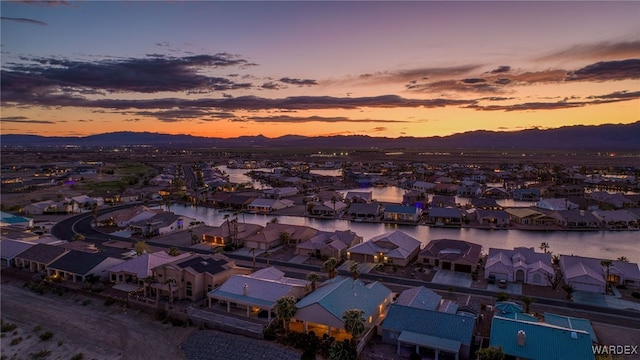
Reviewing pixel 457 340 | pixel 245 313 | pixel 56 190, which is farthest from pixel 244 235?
pixel 56 190

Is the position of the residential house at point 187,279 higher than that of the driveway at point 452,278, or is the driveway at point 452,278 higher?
the residential house at point 187,279

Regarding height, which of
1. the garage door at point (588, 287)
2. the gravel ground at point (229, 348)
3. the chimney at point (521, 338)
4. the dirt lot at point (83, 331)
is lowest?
the dirt lot at point (83, 331)

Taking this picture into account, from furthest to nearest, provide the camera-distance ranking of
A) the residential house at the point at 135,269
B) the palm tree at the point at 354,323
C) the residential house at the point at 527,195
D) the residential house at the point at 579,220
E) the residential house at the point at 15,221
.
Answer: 1. the residential house at the point at 527,195
2. the residential house at the point at 579,220
3. the residential house at the point at 15,221
4. the residential house at the point at 135,269
5. the palm tree at the point at 354,323

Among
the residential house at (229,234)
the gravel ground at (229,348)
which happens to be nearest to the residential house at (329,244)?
the residential house at (229,234)

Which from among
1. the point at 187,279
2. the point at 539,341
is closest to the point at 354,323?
the point at 539,341

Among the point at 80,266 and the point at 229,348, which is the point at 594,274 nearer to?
the point at 229,348

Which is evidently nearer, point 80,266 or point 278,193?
point 80,266

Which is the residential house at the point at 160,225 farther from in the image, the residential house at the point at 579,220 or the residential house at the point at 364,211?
the residential house at the point at 579,220
